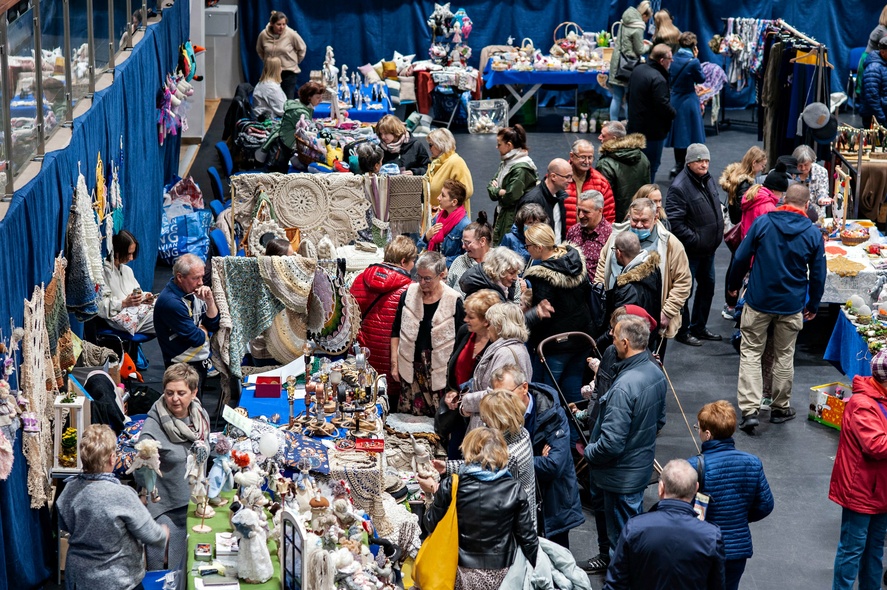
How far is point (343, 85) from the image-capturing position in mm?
14188

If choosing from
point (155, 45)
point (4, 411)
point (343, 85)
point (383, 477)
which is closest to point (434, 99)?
point (343, 85)

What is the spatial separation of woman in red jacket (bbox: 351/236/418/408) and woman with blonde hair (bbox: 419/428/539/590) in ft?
6.85

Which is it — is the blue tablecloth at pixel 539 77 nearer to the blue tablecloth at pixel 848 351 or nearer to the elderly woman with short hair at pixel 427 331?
the blue tablecloth at pixel 848 351

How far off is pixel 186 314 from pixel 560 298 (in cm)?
217

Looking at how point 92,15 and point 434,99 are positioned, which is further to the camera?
point 434,99

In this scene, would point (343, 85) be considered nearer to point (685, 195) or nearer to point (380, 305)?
point (685, 195)

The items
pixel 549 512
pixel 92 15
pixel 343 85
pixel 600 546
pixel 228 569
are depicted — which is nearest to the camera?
pixel 228 569

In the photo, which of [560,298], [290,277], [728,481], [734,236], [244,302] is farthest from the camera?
[734,236]

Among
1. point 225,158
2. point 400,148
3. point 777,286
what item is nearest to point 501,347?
point 777,286

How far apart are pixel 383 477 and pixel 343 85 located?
8.54 metres

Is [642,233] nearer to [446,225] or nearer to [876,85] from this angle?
[446,225]

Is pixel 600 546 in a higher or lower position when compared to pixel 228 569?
lower

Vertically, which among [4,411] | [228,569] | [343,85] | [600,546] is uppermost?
[343,85]

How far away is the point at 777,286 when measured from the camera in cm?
791
